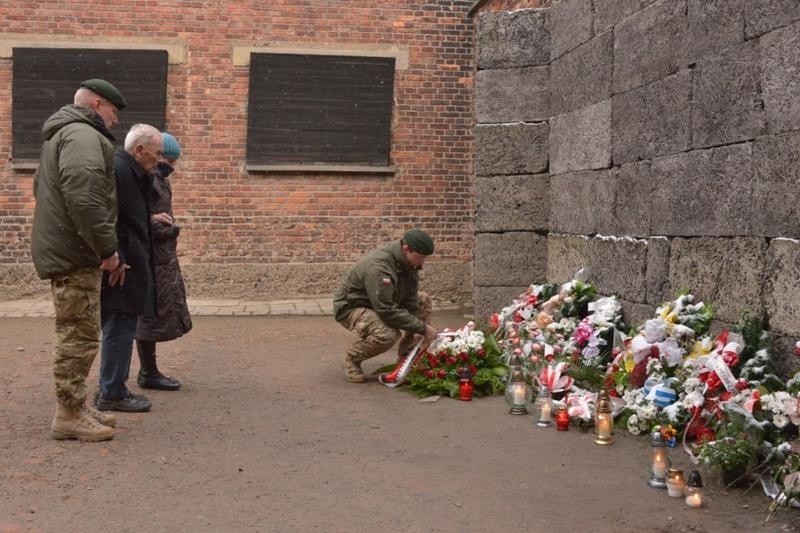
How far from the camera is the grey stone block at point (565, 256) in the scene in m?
7.52

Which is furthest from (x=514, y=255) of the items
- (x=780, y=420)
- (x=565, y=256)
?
(x=780, y=420)

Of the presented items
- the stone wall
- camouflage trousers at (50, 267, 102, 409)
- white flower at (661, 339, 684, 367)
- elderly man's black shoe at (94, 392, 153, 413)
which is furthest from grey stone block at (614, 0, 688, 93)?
elderly man's black shoe at (94, 392, 153, 413)

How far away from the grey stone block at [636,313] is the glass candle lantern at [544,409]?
119 cm

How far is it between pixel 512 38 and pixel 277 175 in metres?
4.24

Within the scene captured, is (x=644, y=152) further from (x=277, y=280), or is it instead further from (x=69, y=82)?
(x=69, y=82)

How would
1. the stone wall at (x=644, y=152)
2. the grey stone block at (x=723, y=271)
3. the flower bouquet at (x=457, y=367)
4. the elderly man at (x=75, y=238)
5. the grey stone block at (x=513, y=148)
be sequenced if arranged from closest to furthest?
the elderly man at (x=75, y=238) < the stone wall at (x=644, y=152) < the grey stone block at (x=723, y=271) < the flower bouquet at (x=457, y=367) < the grey stone block at (x=513, y=148)

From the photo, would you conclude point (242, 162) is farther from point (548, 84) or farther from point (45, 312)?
point (548, 84)

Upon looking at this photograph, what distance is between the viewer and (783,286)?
191 inches

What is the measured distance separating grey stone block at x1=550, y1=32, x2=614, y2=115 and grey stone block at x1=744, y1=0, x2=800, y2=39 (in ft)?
6.18

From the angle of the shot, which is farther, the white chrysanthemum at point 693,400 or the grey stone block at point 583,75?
the grey stone block at point 583,75

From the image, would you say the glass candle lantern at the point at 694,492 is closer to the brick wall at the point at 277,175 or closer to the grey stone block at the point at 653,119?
the grey stone block at the point at 653,119

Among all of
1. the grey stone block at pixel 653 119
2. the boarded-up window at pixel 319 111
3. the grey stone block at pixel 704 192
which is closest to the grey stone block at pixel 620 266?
the grey stone block at pixel 704 192

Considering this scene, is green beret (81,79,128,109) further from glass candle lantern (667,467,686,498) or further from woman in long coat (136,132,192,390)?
glass candle lantern (667,467,686,498)

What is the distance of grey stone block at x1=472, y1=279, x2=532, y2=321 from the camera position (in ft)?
27.6
